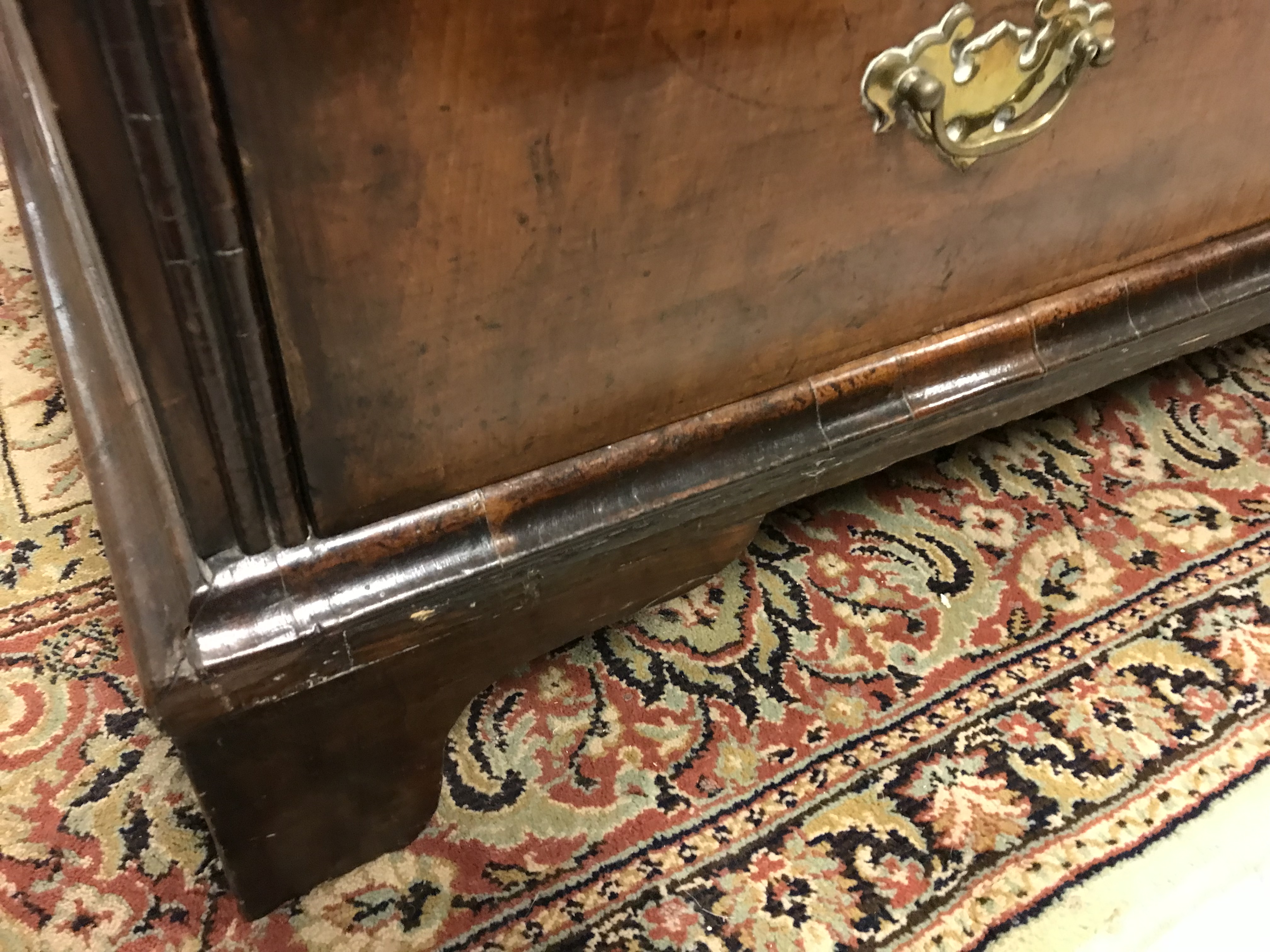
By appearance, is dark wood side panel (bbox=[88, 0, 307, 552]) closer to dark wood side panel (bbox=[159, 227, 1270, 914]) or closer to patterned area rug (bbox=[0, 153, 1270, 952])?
dark wood side panel (bbox=[159, 227, 1270, 914])

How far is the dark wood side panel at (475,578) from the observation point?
47cm

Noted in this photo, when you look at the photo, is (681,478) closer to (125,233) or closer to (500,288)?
(500,288)

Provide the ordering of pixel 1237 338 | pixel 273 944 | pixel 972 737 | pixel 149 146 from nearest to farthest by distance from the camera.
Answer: pixel 149 146
pixel 273 944
pixel 972 737
pixel 1237 338

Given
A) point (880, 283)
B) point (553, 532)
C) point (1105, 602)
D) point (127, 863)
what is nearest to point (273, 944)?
point (127, 863)

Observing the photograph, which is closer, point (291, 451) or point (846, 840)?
point (291, 451)

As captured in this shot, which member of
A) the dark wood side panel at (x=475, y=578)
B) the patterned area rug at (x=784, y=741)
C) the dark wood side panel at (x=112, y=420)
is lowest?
the patterned area rug at (x=784, y=741)

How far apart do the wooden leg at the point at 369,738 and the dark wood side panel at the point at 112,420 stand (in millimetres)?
64

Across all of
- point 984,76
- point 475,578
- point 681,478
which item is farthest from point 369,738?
point 984,76

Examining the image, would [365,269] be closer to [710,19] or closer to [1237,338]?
→ [710,19]

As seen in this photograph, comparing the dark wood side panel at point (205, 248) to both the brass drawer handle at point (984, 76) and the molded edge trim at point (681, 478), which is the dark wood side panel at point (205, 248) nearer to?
the molded edge trim at point (681, 478)

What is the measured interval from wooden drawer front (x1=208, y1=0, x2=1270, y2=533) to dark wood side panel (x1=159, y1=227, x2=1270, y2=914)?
2 cm

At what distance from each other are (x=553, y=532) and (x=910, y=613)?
39 cm

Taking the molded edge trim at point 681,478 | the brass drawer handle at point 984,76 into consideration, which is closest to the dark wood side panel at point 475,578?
the molded edge trim at point 681,478

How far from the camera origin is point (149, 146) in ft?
1.08
